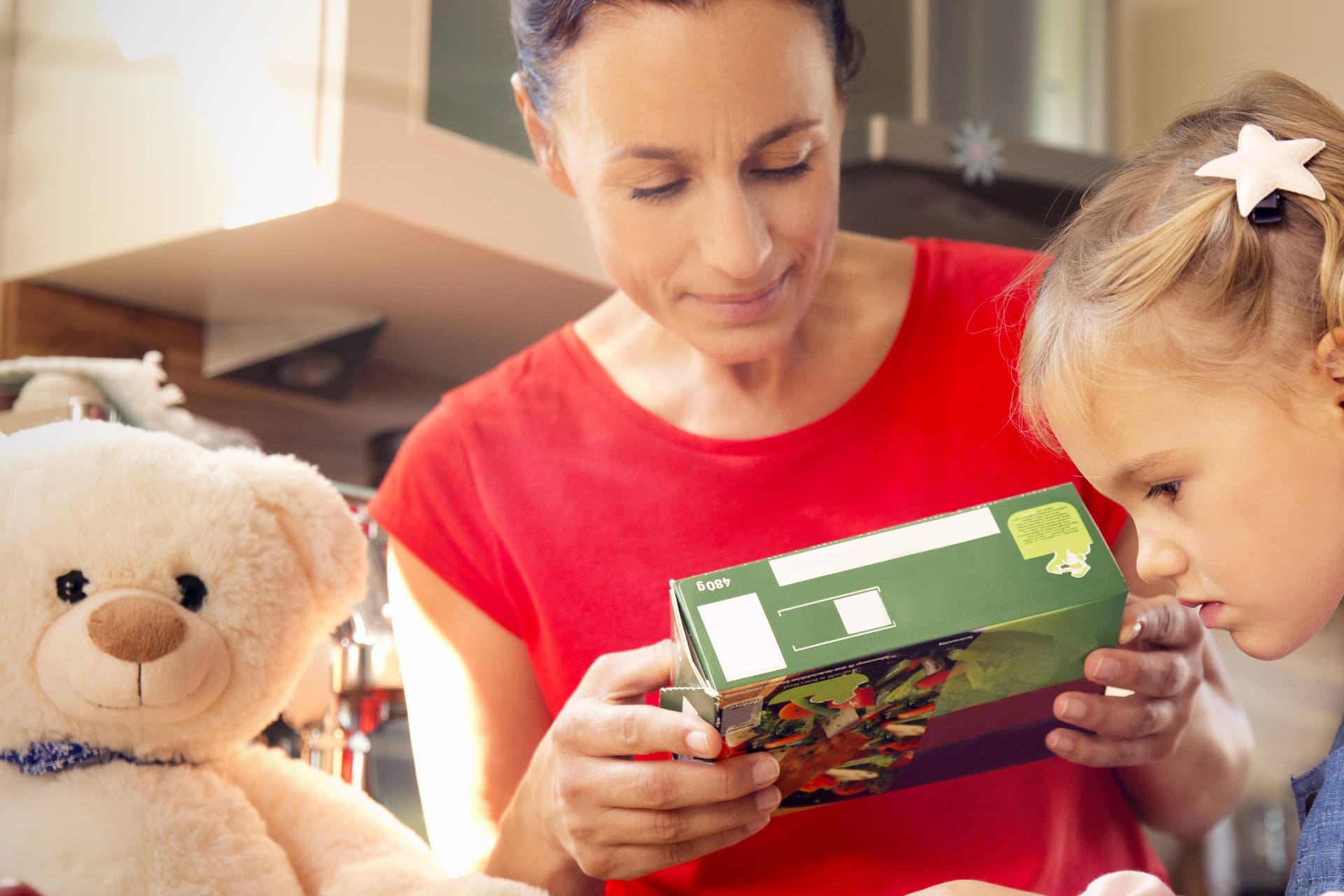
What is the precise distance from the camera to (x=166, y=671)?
1.89 feet

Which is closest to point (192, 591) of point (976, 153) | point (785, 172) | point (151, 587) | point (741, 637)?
point (151, 587)

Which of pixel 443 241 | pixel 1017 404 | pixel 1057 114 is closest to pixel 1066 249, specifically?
pixel 1017 404

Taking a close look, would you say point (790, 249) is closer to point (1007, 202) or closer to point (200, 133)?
point (200, 133)

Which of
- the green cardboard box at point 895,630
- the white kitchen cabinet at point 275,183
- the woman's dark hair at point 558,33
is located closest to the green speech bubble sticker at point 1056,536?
the green cardboard box at point 895,630

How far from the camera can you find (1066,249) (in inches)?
27.0

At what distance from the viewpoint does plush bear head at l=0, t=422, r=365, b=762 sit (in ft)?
1.86

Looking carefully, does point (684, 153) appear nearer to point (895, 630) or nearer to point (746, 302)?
point (746, 302)

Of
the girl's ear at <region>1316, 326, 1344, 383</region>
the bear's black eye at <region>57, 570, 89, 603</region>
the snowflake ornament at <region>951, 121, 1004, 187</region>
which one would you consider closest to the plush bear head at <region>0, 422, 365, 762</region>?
the bear's black eye at <region>57, 570, 89, 603</region>

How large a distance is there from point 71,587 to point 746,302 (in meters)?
0.40

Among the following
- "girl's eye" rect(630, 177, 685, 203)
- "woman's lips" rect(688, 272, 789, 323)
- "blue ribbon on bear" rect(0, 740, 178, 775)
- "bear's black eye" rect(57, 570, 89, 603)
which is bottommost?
"blue ribbon on bear" rect(0, 740, 178, 775)

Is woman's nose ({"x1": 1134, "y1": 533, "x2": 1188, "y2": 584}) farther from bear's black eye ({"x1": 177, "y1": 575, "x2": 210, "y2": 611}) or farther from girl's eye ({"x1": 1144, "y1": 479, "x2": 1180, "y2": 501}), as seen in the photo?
bear's black eye ({"x1": 177, "y1": 575, "x2": 210, "y2": 611})

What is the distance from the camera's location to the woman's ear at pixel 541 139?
2.67 ft

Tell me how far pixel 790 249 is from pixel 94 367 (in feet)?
1.43

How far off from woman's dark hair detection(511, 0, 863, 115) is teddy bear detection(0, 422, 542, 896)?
0.29 meters
